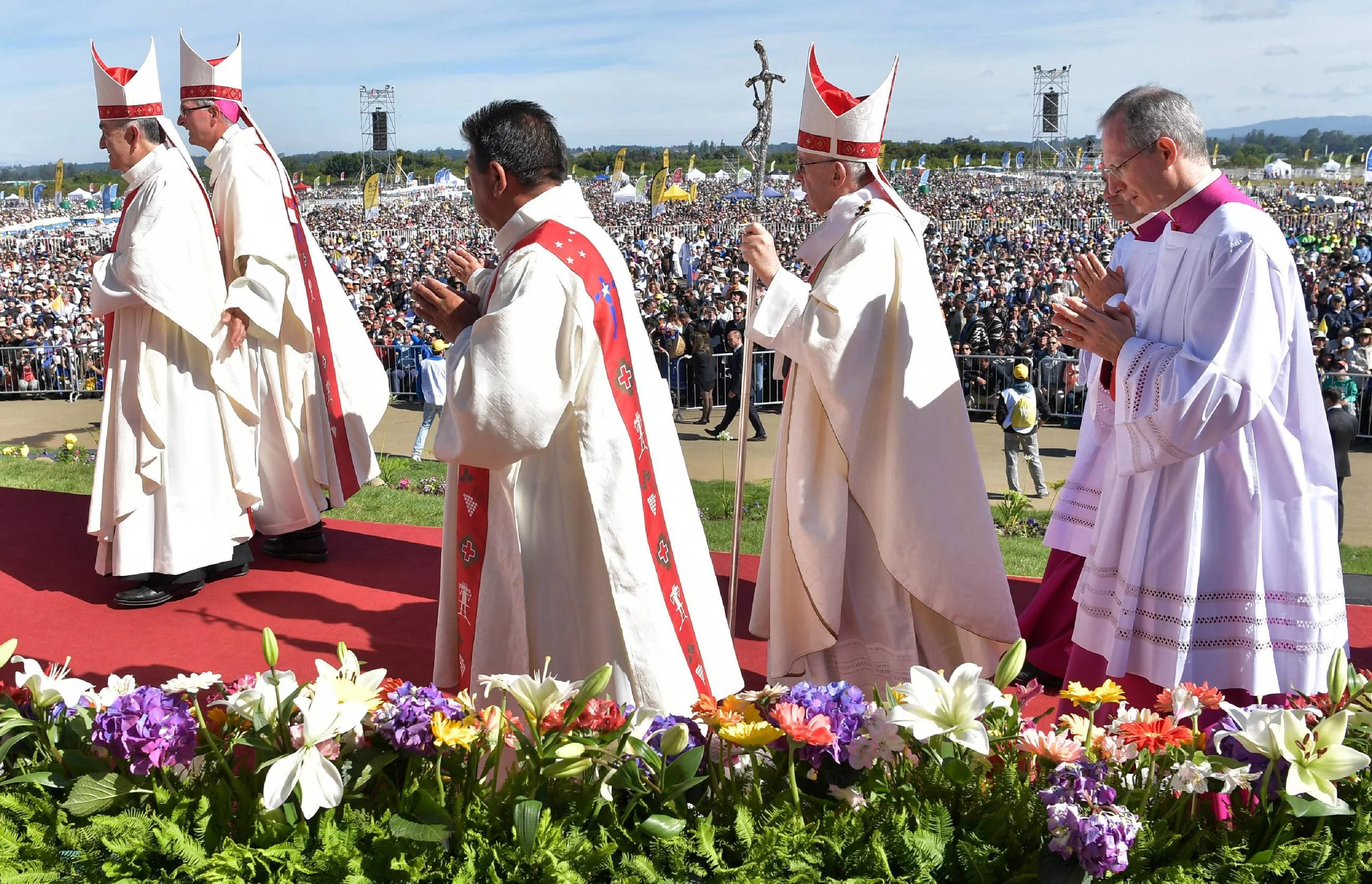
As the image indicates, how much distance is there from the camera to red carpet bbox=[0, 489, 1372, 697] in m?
4.19

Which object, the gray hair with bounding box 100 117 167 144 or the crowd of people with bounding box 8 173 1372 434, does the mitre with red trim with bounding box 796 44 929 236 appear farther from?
the gray hair with bounding box 100 117 167 144

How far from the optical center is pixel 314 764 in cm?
170

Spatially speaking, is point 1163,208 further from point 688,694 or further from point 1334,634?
point 688,694

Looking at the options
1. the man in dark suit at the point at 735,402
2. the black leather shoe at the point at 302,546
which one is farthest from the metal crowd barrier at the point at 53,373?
the black leather shoe at the point at 302,546

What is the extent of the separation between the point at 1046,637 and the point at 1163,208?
5.66 feet

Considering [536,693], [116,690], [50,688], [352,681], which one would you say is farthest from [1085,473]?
[50,688]

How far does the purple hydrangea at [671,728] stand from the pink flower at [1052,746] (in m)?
0.48

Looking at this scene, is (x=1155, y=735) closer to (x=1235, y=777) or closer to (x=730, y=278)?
(x=1235, y=777)

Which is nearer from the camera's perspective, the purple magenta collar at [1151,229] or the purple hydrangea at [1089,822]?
A: the purple hydrangea at [1089,822]

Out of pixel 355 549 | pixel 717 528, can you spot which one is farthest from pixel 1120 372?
pixel 717 528

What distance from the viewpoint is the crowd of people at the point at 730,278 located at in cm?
1555

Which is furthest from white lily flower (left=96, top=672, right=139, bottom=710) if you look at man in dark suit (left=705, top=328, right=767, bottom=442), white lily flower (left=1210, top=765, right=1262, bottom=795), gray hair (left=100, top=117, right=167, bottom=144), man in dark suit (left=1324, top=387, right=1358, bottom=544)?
man in dark suit (left=705, top=328, right=767, bottom=442)

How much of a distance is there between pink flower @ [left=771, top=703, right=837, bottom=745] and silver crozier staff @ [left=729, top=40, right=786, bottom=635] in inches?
68.2

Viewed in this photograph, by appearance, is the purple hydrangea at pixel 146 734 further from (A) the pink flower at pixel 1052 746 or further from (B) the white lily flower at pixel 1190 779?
(B) the white lily flower at pixel 1190 779
